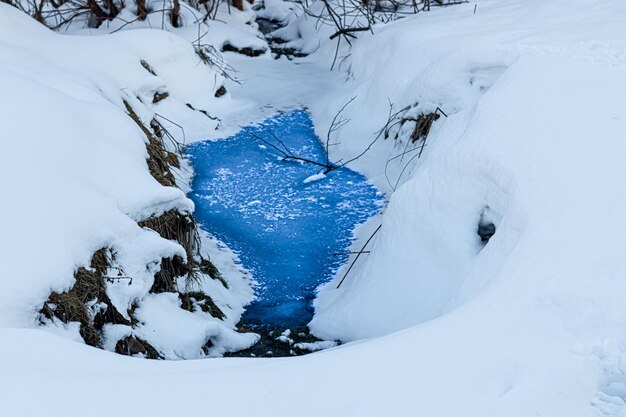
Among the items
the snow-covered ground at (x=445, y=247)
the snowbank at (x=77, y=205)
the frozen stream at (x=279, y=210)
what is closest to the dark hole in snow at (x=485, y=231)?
the snow-covered ground at (x=445, y=247)

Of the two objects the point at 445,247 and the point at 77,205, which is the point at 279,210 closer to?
the point at 445,247

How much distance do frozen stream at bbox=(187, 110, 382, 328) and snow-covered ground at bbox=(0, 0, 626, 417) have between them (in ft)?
1.03

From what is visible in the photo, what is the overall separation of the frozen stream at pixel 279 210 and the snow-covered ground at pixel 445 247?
1.03 ft

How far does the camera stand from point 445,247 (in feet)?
12.5

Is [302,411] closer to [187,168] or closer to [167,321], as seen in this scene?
[167,321]

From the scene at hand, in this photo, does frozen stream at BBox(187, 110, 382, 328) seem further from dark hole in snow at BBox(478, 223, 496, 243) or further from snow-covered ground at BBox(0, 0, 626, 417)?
dark hole in snow at BBox(478, 223, 496, 243)

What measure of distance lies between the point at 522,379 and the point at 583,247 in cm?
83

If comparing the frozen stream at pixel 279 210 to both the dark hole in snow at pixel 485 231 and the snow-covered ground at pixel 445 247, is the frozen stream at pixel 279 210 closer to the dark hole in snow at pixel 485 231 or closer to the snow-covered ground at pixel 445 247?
the snow-covered ground at pixel 445 247

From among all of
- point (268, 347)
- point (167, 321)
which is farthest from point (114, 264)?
point (268, 347)

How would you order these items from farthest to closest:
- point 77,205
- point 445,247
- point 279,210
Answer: point 279,210 → point 445,247 → point 77,205

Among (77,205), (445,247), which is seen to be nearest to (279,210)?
(445,247)

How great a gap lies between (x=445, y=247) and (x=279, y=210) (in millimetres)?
2220

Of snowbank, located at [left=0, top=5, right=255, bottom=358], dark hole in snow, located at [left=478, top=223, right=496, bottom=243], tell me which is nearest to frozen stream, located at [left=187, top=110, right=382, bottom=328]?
snowbank, located at [left=0, top=5, right=255, bottom=358]

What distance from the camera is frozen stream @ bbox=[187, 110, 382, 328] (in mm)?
4848
